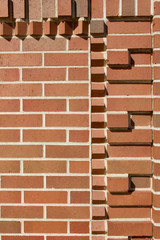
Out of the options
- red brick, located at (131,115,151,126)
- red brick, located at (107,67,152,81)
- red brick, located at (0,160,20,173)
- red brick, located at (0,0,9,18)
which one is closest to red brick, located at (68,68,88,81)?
red brick, located at (107,67,152,81)

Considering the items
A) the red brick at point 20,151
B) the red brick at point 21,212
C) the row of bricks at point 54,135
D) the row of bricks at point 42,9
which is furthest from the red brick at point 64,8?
the red brick at point 21,212

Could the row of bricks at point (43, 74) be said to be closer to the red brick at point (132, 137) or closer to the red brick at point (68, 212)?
the red brick at point (132, 137)

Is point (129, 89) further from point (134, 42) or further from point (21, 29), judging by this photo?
point (21, 29)

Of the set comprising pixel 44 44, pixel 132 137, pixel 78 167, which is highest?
pixel 44 44

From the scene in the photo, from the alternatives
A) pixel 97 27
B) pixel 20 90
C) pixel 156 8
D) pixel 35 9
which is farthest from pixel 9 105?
pixel 156 8

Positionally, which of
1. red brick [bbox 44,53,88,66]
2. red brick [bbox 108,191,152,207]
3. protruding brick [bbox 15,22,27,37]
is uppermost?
protruding brick [bbox 15,22,27,37]

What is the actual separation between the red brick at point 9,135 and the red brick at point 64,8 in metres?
0.70

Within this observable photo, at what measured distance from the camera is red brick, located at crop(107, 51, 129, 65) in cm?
150

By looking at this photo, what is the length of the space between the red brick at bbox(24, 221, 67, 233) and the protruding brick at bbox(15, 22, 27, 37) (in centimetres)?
107

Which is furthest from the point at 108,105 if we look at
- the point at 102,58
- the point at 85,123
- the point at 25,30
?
the point at 25,30

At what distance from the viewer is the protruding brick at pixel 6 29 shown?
153cm

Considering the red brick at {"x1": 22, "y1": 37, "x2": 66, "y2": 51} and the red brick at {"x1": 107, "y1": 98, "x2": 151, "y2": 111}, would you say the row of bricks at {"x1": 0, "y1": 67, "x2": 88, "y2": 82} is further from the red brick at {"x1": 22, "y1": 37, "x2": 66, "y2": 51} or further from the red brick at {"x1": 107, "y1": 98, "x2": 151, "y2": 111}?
the red brick at {"x1": 107, "y1": 98, "x2": 151, "y2": 111}

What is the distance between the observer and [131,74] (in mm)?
1519

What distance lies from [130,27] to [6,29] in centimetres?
70
